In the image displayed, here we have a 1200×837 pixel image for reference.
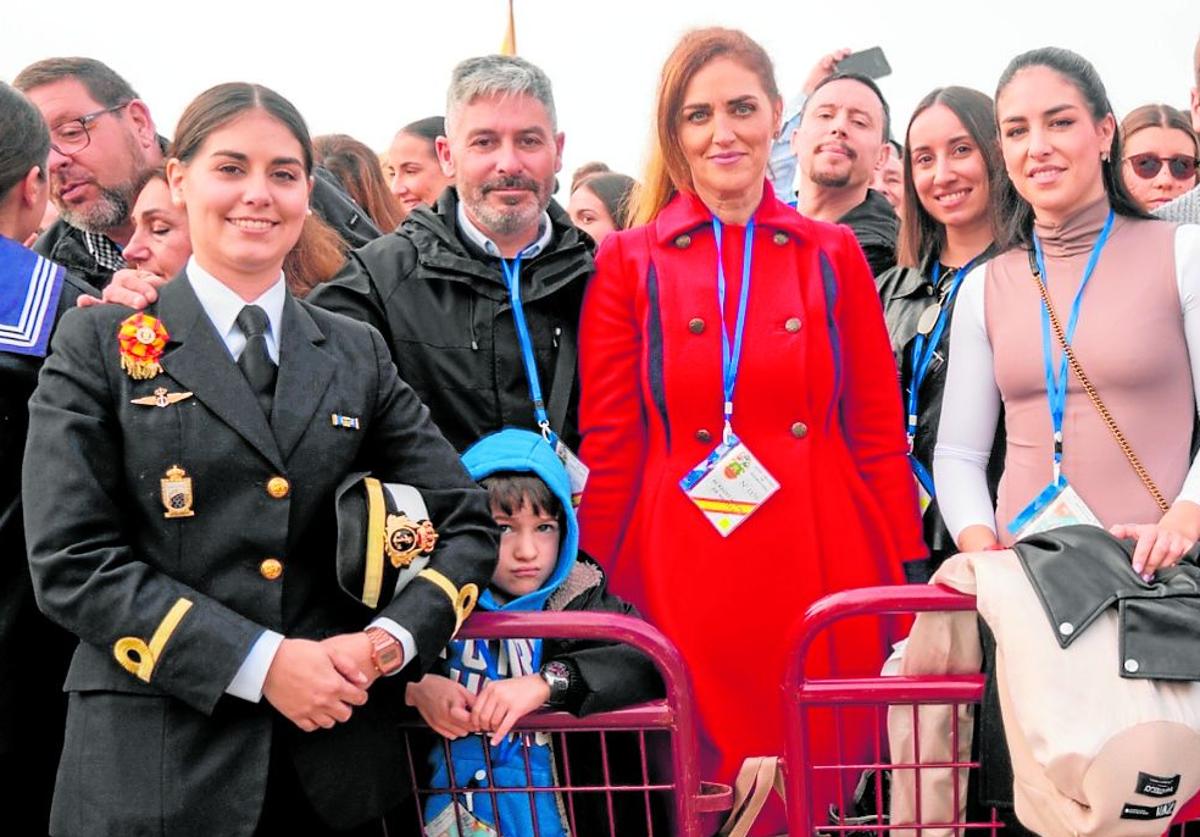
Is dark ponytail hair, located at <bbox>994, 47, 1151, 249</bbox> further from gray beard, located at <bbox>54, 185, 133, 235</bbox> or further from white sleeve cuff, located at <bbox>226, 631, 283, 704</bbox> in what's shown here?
gray beard, located at <bbox>54, 185, 133, 235</bbox>

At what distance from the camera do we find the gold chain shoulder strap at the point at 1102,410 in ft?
9.95

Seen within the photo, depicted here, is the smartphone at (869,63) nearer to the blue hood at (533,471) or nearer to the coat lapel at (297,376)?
the blue hood at (533,471)

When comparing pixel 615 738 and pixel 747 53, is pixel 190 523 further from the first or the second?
pixel 747 53

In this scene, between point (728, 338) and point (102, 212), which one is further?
point (102, 212)

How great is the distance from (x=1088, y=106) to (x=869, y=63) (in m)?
2.62

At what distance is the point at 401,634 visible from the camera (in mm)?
2438

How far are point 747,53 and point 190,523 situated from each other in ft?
6.71

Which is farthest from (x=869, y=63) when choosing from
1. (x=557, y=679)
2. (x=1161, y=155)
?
(x=557, y=679)

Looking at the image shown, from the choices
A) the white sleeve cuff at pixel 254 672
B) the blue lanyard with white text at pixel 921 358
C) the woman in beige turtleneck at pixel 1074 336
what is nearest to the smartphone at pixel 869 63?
the blue lanyard with white text at pixel 921 358

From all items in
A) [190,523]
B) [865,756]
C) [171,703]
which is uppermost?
[190,523]

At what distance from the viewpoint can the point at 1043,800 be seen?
7.88ft

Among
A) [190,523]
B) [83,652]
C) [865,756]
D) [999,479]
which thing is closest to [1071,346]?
[999,479]

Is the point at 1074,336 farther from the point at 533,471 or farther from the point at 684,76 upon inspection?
the point at 533,471

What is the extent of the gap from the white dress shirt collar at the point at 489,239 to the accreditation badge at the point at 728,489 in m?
A: 0.80
